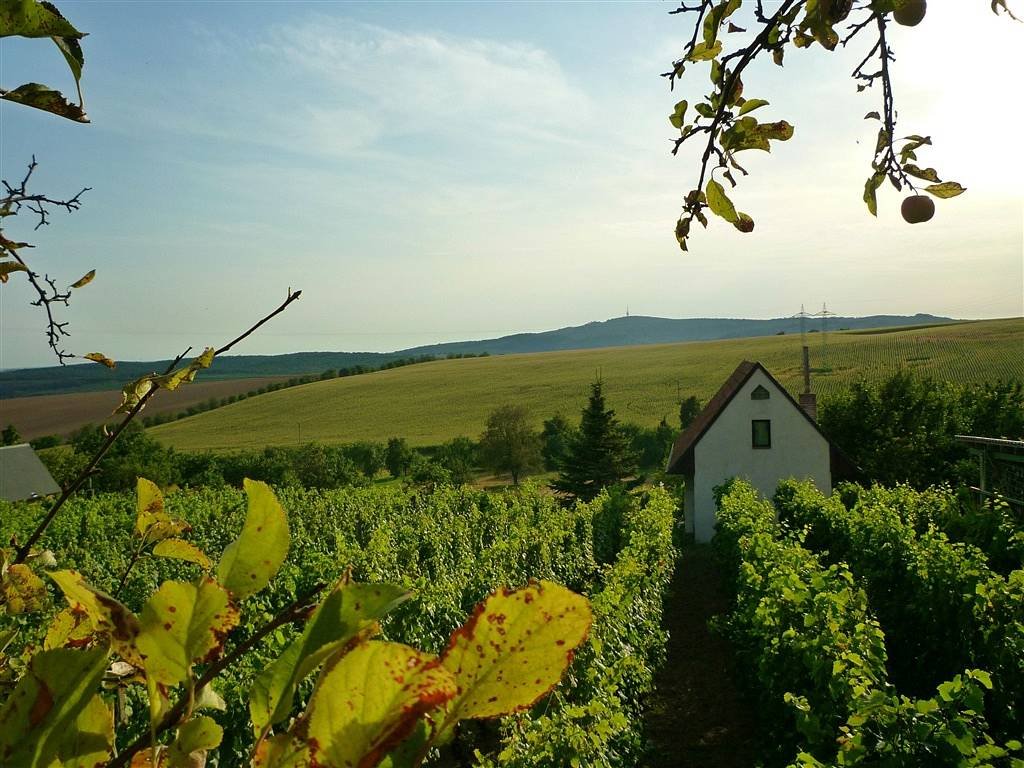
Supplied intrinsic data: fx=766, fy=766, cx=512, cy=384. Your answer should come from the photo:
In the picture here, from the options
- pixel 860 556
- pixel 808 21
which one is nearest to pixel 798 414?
pixel 860 556

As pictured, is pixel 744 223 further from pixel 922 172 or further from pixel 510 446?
pixel 510 446

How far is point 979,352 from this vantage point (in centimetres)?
6869

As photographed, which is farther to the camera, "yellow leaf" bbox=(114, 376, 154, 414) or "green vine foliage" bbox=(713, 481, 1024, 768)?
"green vine foliage" bbox=(713, 481, 1024, 768)

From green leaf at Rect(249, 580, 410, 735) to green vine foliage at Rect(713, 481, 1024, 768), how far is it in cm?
368

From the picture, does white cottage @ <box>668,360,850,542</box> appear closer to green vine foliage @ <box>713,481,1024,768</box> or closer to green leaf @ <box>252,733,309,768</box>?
green vine foliage @ <box>713,481,1024,768</box>

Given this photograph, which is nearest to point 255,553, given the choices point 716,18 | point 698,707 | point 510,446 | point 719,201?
point 719,201

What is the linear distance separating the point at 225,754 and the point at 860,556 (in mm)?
8932

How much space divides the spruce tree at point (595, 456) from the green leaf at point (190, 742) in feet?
112

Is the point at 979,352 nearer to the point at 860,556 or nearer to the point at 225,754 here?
the point at 860,556

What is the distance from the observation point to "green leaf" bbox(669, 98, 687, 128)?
6.25 feet

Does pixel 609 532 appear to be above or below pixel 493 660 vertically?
below

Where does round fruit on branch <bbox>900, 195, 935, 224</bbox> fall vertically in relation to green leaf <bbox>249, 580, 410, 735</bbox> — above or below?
above

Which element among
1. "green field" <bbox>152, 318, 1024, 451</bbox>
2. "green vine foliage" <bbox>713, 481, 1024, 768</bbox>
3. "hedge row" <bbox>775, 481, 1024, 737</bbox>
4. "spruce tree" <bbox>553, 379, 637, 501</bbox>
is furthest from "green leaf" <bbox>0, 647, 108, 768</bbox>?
"green field" <bbox>152, 318, 1024, 451</bbox>

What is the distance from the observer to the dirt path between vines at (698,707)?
311 inches
